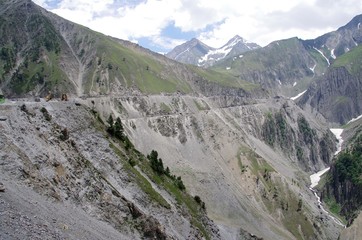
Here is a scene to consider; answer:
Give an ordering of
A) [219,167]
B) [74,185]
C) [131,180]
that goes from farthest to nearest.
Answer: [219,167], [131,180], [74,185]

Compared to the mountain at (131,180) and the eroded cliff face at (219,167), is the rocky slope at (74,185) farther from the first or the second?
A: the eroded cliff face at (219,167)

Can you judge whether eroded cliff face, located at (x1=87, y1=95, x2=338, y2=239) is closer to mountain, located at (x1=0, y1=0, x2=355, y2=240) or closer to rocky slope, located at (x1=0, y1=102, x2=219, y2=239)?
mountain, located at (x1=0, y1=0, x2=355, y2=240)

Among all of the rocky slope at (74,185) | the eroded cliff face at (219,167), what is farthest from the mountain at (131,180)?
the eroded cliff face at (219,167)

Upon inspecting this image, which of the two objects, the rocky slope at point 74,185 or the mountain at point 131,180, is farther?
the mountain at point 131,180

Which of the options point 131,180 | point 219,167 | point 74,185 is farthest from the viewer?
point 219,167

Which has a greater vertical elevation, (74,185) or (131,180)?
(131,180)

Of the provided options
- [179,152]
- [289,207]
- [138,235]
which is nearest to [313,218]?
[289,207]

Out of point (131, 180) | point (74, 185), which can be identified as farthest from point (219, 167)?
point (74, 185)

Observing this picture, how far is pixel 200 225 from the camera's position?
277 feet

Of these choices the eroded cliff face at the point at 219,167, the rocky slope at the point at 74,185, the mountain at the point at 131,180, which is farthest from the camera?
the eroded cliff face at the point at 219,167

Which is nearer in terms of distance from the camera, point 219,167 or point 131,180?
point 131,180

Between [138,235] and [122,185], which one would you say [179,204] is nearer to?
[122,185]

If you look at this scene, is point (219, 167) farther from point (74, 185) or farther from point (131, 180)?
point (74, 185)

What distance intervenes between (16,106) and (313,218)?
460 feet
